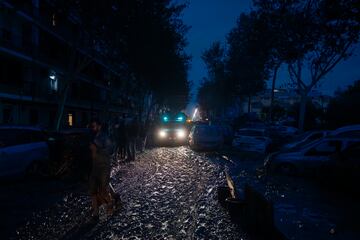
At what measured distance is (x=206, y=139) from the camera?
21562mm

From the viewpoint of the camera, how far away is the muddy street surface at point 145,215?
5.80 m

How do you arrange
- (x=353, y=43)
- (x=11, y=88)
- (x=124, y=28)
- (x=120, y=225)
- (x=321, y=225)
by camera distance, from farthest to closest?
(x=11, y=88) → (x=124, y=28) → (x=353, y=43) → (x=321, y=225) → (x=120, y=225)

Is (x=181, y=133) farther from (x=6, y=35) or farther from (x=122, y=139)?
(x=6, y=35)

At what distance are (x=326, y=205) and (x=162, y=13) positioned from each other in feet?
66.3

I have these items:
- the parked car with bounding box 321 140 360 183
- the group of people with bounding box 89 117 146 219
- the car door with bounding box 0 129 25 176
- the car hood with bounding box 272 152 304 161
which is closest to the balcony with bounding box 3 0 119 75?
the car door with bounding box 0 129 25 176

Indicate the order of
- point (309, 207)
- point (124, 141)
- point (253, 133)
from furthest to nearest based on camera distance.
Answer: point (253, 133)
point (124, 141)
point (309, 207)

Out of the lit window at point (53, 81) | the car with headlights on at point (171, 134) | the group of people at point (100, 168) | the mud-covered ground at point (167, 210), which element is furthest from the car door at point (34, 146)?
the lit window at point (53, 81)

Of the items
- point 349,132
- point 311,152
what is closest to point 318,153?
point 311,152

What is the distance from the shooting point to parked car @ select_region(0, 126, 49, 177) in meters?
9.69

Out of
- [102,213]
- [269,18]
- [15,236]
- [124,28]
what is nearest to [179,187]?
[102,213]

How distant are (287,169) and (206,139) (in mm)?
9131

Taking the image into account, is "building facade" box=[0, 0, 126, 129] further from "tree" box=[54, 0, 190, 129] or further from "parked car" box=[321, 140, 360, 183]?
"parked car" box=[321, 140, 360, 183]

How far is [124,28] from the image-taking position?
22.8 m

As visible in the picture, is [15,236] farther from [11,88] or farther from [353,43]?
[11,88]
